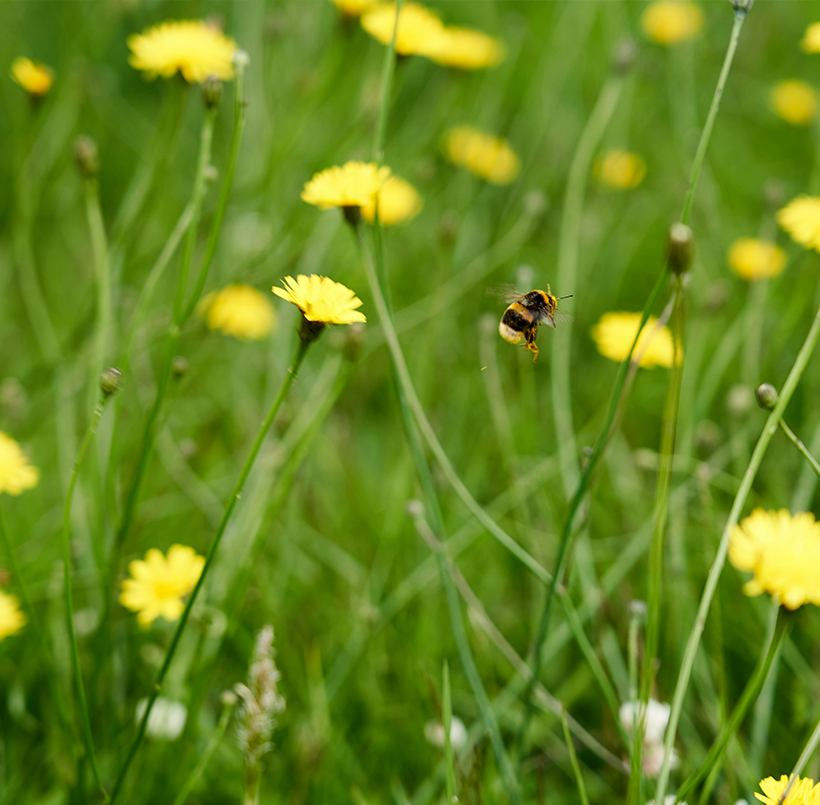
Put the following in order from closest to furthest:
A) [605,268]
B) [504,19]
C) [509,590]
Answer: [509,590]
[605,268]
[504,19]

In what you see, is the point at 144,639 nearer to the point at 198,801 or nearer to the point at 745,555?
the point at 198,801

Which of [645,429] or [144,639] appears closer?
[144,639]

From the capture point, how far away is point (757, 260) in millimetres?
1692

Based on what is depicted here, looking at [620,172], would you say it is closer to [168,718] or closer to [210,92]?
[210,92]

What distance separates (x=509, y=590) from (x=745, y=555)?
0.60m

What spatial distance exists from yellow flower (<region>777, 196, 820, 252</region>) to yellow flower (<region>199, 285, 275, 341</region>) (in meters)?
1.14

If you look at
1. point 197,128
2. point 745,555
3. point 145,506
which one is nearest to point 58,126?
point 197,128

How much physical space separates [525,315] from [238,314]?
0.84m

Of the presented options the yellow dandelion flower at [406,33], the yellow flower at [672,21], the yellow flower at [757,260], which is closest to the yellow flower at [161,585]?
the yellow dandelion flower at [406,33]

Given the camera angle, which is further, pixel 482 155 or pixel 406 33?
pixel 482 155

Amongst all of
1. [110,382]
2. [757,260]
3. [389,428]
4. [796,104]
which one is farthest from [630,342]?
[796,104]

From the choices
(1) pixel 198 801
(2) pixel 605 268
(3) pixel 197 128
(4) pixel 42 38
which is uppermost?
(4) pixel 42 38

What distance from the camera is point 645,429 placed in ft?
5.91

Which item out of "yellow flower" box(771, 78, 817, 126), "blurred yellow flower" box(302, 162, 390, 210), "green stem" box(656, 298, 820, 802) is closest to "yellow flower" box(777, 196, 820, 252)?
"green stem" box(656, 298, 820, 802)
